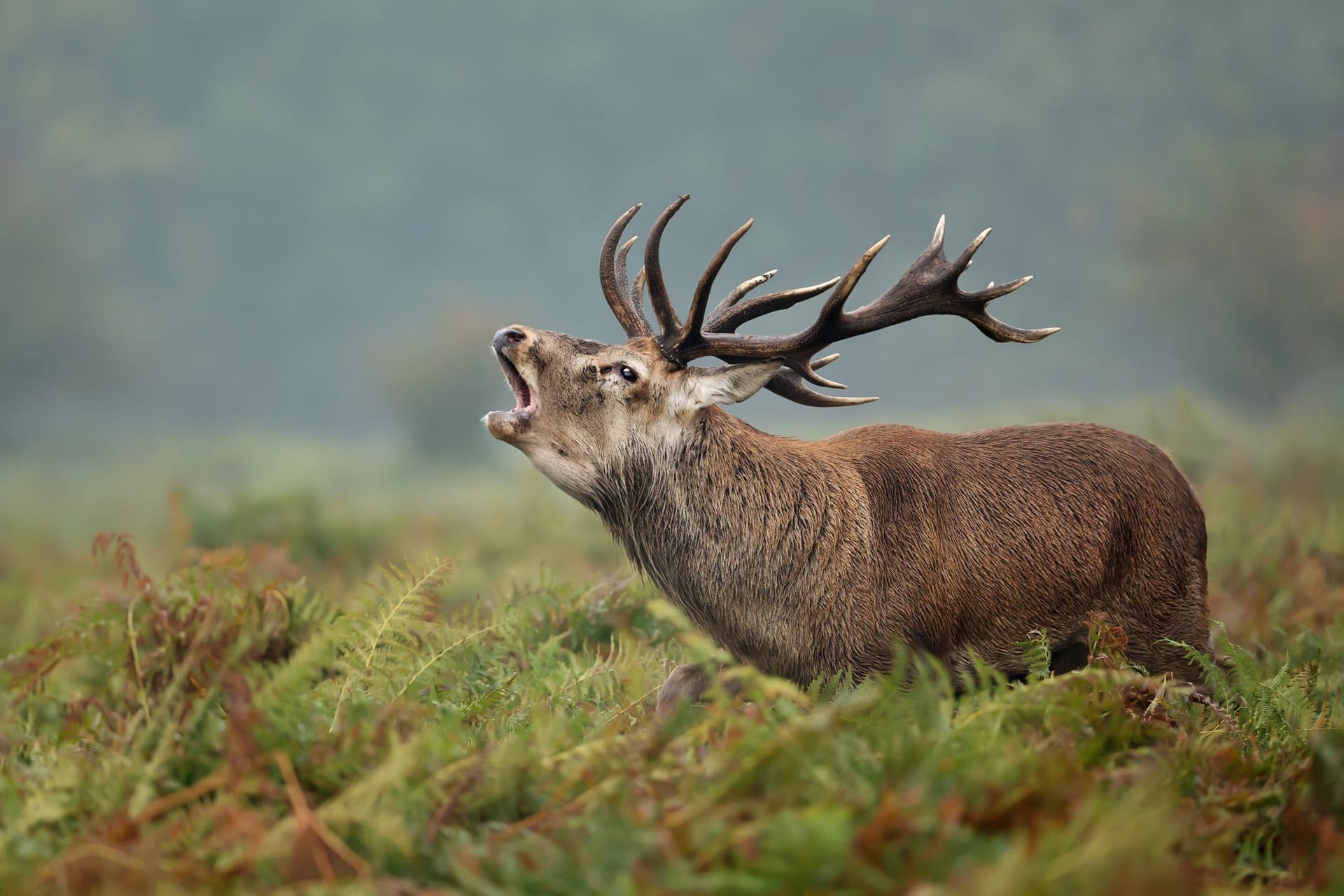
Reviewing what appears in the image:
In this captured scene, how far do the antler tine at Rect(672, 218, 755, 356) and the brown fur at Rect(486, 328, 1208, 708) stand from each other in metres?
0.13

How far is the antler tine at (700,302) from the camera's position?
4.66 metres

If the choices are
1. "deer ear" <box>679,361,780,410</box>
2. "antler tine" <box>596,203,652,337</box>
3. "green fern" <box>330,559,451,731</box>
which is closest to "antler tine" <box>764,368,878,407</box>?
"deer ear" <box>679,361,780,410</box>

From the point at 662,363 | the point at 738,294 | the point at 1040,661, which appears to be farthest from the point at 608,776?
the point at 738,294

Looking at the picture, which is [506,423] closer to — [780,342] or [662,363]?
[662,363]

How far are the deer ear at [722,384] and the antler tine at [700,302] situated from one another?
0.16 metres

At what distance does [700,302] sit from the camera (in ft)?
15.4

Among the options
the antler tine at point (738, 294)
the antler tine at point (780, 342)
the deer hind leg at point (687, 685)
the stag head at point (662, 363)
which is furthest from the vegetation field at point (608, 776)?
the antler tine at point (738, 294)

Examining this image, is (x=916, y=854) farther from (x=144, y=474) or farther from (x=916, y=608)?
(x=144, y=474)

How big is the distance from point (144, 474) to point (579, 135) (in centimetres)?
5116

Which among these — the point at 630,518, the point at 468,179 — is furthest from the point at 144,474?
the point at 468,179

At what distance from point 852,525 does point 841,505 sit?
101mm

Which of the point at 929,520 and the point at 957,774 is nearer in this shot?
the point at 957,774

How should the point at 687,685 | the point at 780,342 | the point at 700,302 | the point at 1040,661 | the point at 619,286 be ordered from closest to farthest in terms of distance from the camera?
the point at 1040,661 → the point at 687,685 → the point at 700,302 → the point at 780,342 → the point at 619,286

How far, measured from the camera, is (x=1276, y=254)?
31.8m
